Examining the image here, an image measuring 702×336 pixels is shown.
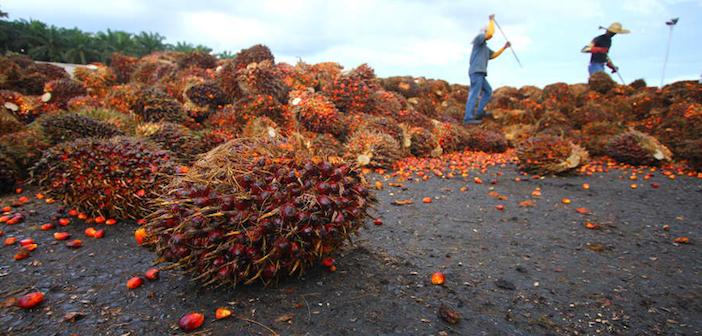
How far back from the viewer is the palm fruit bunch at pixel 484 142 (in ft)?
27.7

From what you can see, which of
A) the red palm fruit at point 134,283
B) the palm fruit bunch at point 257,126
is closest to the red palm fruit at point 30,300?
the red palm fruit at point 134,283

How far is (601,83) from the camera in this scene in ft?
34.3

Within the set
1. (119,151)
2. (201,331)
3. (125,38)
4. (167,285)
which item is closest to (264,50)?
(119,151)

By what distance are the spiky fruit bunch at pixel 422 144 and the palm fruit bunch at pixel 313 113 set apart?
74.7 inches

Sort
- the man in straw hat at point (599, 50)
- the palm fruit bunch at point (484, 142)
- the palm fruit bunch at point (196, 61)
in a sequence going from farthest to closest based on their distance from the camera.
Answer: the man in straw hat at point (599, 50) < the palm fruit bunch at point (196, 61) < the palm fruit bunch at point (484, 142)

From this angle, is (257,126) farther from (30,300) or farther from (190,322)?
(190,322)

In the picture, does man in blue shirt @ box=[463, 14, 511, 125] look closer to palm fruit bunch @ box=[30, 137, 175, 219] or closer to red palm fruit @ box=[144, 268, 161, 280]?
palm fruit bunch @ box=[30, 137, 175, 219]

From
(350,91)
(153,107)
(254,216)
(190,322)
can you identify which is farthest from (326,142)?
(190,322)

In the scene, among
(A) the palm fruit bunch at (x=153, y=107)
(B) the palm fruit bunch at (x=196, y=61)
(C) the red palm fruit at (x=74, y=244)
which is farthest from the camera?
(B) the palm fruit bunch at (x=196, y=61)

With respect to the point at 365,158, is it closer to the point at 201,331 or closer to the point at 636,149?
the point at 201,331

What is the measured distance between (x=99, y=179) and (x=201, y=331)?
6.89 feet

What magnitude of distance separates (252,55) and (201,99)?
1.59m

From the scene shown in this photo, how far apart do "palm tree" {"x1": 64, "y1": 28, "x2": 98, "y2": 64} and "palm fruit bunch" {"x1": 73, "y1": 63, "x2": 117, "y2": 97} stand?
751cm

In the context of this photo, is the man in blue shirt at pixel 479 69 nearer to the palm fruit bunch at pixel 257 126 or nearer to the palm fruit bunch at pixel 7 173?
the palm fruit bunch at pixel 257 126
